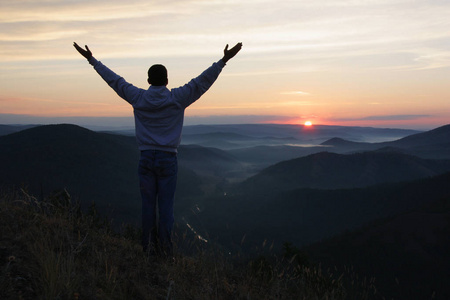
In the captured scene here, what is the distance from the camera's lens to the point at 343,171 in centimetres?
17912

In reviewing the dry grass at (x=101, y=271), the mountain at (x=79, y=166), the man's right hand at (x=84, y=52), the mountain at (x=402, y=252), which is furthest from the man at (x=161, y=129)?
the mountain at (x=79, y=166)

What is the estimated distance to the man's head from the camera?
16.1 ft

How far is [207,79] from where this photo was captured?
473 centimetres

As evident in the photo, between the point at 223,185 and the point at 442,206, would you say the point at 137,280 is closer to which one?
the point at 442,206

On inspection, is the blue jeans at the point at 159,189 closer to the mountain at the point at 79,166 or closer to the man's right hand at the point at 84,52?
the man's right hand at the point at 84,52

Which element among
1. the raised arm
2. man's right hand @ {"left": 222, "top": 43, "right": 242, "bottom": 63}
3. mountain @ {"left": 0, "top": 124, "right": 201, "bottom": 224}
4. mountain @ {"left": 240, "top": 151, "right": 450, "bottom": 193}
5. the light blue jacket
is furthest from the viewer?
mountain @ {"left": 240, "top": 151, "right": 450, "bottom": 193}

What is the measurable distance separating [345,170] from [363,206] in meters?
74.2

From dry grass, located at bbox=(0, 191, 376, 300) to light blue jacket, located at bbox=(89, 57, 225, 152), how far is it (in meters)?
1.59

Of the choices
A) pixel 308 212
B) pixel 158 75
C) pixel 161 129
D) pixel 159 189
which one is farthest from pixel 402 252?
pixel 158 75

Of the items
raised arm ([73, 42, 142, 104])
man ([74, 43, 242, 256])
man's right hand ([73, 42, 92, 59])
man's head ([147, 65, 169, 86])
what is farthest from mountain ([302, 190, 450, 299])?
man's right hand ([73, 42, 92, 59])

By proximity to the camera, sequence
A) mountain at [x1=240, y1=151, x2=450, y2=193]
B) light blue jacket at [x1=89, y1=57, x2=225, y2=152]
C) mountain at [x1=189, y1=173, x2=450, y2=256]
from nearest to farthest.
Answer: light blue jacket at [x1=89, y1=57, x2=225, y2=152] → mountain at [x1=189, y1=173, x2=450, y2=256] → mountain at [x1=240, y1=151, x2=450, y2=193]

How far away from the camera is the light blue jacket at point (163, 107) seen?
4.75m

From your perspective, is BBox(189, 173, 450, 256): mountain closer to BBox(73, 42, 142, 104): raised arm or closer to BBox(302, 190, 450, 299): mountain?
BBox(302, 190, 450, 299): mountain

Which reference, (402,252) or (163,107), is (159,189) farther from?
(402,252)
